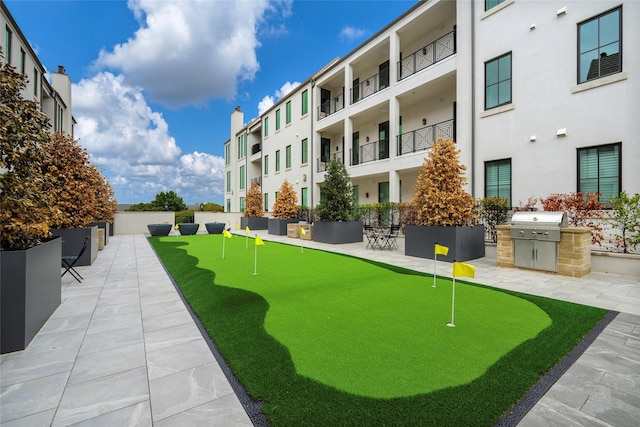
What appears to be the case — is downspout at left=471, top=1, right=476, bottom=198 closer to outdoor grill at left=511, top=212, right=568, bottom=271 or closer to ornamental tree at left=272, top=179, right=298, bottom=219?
outdoor grill at left=511, top=212, right=568, bottom=271

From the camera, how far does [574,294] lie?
5.39 metres

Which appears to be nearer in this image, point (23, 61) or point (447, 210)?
point (447, 210)

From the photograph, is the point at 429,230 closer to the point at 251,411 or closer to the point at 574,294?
the point at 574,294

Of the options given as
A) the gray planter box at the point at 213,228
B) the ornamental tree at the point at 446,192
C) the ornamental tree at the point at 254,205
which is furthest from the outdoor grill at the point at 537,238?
the ornamental tree at the point at 254,205

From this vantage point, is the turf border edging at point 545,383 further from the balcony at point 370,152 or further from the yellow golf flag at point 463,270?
the balcony at point 370,152

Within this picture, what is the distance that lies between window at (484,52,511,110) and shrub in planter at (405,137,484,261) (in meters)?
3.86

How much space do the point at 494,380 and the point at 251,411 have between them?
2.10 meters

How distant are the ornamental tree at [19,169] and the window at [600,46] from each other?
13461mm

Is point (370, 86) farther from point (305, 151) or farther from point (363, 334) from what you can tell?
point (363, 334)

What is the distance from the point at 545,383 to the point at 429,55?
51.2 feet

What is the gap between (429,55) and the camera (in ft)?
47.4

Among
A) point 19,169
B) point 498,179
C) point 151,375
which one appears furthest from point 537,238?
point 19,169

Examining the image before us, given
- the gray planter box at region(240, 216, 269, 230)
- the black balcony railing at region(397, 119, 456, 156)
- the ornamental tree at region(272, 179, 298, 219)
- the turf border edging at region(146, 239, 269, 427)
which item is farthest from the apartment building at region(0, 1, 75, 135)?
the black balcony railing at region(397, 119, 456, 156)

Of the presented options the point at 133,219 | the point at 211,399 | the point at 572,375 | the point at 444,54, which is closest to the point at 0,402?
the point at 211,399
